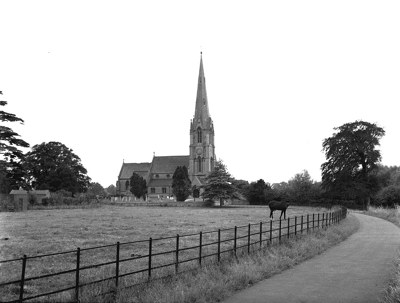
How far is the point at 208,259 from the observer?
14.9 metres

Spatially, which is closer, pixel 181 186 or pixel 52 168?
pixel 52 168

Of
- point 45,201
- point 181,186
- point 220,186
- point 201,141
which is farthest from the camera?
point 201,141

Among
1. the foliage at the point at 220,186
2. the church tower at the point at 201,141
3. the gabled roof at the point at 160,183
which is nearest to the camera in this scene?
the foliage at the point at 220,186

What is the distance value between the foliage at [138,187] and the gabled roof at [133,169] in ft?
57.9

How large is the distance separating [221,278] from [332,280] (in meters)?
3.34

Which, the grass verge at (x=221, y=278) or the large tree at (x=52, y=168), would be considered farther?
the large tree at (x=52, y=168)

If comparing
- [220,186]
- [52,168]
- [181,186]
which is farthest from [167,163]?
[220,186]

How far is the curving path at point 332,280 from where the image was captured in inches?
420

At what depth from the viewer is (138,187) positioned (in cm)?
15138

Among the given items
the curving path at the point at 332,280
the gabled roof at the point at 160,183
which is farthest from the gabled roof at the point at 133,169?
the curving path at the point at 332,280

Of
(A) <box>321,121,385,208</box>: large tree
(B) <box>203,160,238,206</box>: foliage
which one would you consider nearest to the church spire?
(B) <box>203,160,238,206</box>: foliage

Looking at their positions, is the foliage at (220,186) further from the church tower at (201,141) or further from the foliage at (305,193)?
the church tower at (201,141)

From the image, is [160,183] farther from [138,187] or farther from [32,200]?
[32,200]

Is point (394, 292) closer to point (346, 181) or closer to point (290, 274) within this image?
point (290, 274)
